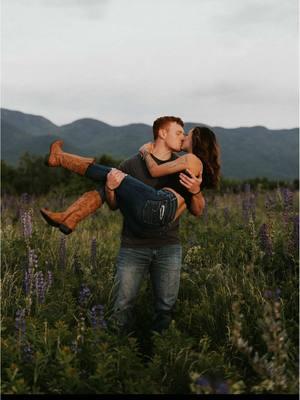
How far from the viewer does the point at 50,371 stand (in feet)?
11.5

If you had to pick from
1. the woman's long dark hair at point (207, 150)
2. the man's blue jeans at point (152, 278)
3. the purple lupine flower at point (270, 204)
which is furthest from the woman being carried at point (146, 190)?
the purple lupine flower at point (270, 204)

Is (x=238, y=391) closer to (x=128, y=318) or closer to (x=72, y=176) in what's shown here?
(x=128, y=318)

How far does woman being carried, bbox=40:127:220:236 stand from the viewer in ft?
12.7

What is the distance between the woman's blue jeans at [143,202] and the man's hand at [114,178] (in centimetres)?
2

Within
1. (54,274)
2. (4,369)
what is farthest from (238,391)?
(54,274)

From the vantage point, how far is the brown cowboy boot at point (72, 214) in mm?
3912

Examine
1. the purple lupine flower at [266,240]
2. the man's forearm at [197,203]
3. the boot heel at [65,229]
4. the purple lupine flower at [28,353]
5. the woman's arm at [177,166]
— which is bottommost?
the purple lupine flower at [28,353]

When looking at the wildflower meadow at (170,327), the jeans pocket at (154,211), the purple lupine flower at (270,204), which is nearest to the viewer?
the wildflower meadow at (170,327)

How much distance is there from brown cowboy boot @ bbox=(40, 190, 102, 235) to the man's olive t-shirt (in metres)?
0.35

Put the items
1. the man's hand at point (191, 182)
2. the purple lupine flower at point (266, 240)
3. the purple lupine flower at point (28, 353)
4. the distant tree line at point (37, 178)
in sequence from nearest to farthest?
the purple lupine flower at point (28, 353) → the man's hand at point (191, 182) → the purple lupine flower at point (266, 240) → the distant tree line at point (37, 178)

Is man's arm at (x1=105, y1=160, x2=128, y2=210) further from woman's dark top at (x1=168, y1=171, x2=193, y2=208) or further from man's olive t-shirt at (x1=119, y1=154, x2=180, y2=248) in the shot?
woman's dark top at (x1=168, y1=171, x2=193, y2=208)

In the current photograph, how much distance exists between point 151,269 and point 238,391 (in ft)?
4.38

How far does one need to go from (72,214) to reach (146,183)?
0.60 m

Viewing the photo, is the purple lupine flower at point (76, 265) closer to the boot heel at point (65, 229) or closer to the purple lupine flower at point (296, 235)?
the boot heel at point (65, 229)
